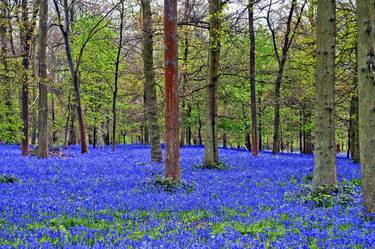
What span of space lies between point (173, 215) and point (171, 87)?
424cm

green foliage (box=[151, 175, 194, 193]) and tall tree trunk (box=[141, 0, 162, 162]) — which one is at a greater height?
tall tree trunk (box=[141, 0, 162, 162])

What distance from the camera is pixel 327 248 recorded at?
4.66m

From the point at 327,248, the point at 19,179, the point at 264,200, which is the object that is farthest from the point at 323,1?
the point at 19,179

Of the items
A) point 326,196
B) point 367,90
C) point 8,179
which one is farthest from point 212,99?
point 367,90

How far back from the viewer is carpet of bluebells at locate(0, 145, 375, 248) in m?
4.99

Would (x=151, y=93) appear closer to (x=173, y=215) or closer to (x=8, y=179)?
(x=8, y=179)

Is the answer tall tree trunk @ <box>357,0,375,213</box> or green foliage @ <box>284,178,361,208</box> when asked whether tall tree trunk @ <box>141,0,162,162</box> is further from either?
tall tree trunk @ <box>357,0,375,213</box>

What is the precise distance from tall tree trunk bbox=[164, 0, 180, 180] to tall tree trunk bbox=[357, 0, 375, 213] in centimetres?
473

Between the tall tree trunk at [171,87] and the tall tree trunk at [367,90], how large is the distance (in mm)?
4729

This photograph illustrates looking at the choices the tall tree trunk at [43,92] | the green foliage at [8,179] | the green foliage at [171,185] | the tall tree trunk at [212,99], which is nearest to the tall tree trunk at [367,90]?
the green foliage at [171,185]

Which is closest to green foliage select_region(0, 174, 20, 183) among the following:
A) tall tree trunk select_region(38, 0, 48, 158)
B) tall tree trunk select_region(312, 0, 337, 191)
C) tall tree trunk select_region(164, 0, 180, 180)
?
tall tree trunk select_region(164, 0, 180, 180)

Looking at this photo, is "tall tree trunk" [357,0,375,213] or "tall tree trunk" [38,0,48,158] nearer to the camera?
"tall tree trunk" [357,0,375,213]

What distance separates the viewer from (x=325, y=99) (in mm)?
8648

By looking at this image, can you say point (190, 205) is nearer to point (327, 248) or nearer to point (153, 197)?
point (153, 197)
